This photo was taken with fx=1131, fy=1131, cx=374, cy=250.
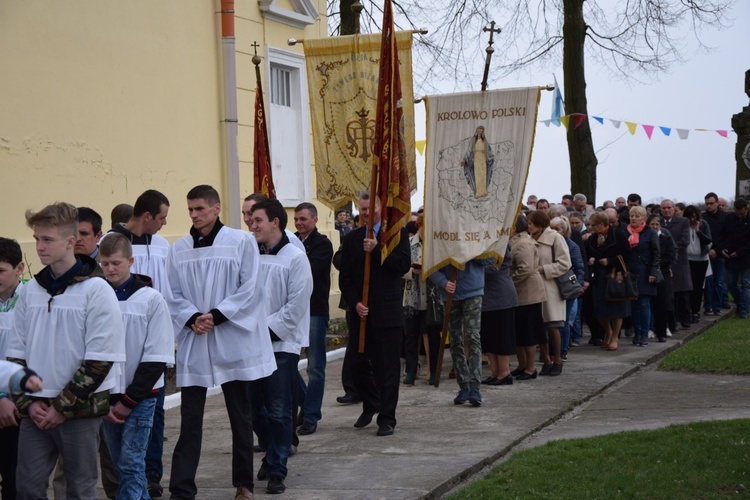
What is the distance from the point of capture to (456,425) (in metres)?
9.51

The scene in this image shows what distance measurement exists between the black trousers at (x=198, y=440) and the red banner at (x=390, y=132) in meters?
3.05

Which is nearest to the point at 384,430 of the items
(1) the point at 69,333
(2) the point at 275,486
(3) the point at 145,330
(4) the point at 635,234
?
(2) the point at 275,486

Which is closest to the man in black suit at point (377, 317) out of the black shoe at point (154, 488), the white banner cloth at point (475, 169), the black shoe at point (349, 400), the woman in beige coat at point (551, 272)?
the black shoe at point (349, 400)

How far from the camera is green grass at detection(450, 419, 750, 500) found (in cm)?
686

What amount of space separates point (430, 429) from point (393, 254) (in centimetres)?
149

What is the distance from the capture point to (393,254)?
361 inches

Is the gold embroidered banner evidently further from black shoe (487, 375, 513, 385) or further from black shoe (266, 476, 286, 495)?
black shoe (266, 476, 286, 495)

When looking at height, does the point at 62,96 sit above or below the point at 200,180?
above

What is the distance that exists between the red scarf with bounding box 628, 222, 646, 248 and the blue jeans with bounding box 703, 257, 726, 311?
4329mm

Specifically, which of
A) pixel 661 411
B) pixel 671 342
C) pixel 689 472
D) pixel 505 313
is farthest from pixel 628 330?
pixel 689 472

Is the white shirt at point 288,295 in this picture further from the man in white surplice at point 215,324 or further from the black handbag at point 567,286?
the black handbag at point 567,286

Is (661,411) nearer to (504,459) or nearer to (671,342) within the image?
(504,459)

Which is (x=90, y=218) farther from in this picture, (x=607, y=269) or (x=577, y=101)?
(x=577, y=101)

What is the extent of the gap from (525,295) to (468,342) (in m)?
2.02
